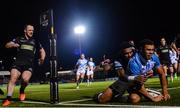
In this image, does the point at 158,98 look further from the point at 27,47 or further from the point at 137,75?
the point at 27,47

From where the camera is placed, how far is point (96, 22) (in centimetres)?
7300

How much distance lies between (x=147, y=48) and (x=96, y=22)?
213 feet

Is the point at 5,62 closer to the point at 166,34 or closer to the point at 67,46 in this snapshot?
the point at 67,46

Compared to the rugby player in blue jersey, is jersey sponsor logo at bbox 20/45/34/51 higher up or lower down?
higher up

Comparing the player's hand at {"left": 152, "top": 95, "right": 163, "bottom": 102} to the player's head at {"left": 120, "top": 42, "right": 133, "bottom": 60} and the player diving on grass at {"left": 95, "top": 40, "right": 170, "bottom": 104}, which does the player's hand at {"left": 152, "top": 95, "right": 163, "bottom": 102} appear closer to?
the player diving on grass at {"left": 95, "top": 40, "right": 170, "bottom": 104}

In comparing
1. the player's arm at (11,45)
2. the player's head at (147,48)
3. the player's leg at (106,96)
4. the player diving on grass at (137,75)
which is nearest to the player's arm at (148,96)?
the player diving on grass at (137,75)

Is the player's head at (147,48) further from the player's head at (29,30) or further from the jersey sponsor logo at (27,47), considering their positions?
the jersey sponsor logo at (27,47)

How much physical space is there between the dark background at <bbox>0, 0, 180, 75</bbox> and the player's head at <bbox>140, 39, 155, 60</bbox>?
50360mm

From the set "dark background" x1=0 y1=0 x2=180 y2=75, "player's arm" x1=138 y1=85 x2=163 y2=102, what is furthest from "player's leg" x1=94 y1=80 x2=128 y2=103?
"dark background" x1=0 y1=0 x2=180 y2=75

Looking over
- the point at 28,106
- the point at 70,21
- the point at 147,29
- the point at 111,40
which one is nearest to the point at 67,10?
the point at 70,21

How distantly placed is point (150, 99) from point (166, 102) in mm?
495

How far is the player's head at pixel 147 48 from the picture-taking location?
825 centimetres

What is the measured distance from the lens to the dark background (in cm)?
6147

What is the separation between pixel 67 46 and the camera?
7081cm
